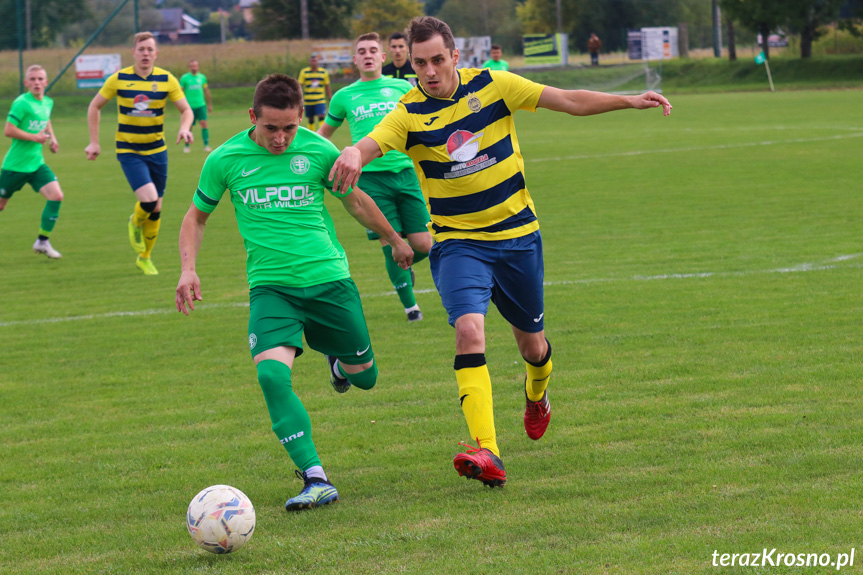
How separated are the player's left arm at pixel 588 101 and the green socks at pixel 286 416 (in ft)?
5.73

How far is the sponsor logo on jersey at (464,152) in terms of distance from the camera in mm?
4871

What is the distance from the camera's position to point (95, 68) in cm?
4116

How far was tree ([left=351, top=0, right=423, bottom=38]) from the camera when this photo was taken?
2856 inches

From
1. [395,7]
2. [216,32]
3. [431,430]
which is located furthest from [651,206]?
[216,32]

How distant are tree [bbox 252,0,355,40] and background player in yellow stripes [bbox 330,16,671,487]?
209ft

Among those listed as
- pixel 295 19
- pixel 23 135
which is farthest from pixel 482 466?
pixel 295 19

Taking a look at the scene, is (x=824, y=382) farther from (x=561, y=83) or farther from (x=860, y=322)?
(x=561, y=83)

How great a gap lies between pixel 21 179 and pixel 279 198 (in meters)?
8.77

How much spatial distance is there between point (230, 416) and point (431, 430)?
49.7 inches

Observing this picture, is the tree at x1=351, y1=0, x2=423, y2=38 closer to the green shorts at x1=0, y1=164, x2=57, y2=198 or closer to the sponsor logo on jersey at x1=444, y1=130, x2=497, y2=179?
the green shorts at x1=0, y1=164, x2=57, y2=198

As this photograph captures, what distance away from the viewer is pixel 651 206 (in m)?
13.9

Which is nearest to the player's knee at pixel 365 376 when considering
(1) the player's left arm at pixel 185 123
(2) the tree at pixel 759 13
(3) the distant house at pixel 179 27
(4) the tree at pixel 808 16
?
(1) the player's left arm at pixel 185 123

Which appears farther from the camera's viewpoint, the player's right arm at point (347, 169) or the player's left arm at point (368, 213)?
the player's left arm at point (368, 213)

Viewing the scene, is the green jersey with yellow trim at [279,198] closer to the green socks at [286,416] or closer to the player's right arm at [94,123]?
the green socks at [286,416]
